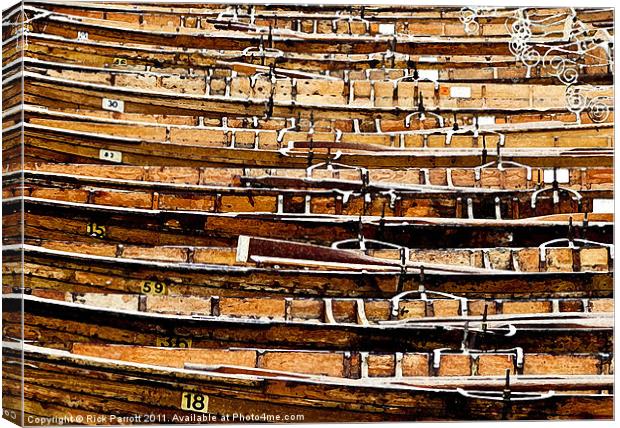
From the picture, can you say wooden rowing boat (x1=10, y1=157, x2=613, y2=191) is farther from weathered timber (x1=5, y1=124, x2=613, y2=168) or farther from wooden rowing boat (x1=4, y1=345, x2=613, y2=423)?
wooden rowing boat (x1=4, y1=345, x2=613, y2=423)

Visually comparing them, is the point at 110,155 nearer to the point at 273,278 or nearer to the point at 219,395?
the point at 273,278

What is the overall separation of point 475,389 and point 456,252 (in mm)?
687

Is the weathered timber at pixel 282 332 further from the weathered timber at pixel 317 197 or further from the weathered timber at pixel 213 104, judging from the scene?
the weathered timber at pixel 213 104

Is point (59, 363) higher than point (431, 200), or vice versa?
point (431, 200)

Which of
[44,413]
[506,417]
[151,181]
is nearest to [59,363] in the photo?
[44,413]

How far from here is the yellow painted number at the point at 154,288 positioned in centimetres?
575

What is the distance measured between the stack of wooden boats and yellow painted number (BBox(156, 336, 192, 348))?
0.06 feet

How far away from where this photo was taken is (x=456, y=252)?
5871 millimetres

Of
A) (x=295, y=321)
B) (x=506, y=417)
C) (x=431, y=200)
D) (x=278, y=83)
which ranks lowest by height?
(x=506, y=417)

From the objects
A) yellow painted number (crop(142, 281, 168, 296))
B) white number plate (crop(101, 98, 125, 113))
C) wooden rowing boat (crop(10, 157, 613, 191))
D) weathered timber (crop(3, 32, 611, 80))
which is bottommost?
yellow painted number (crop(142, 281, 168, 296))

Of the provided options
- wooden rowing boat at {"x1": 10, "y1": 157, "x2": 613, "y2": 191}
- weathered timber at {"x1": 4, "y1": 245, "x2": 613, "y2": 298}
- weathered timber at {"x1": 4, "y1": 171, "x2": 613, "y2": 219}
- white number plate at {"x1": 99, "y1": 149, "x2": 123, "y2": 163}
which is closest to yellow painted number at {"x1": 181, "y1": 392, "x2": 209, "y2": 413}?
weathered timber at {"x1": 4, "y1": 245, "x2": 613, "y2": 298}

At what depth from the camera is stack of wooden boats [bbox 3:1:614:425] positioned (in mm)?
5707

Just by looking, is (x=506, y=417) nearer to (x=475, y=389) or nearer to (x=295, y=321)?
(x=475, y=389)

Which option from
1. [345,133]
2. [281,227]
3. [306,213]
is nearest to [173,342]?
[281,227]
